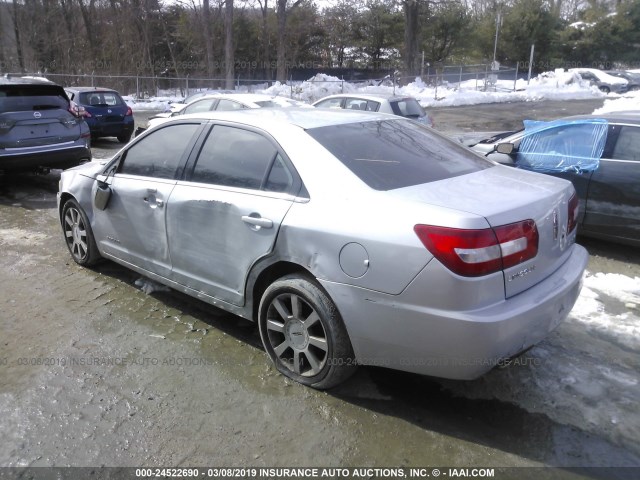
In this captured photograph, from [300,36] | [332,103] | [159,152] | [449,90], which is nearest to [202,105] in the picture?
[332,103]

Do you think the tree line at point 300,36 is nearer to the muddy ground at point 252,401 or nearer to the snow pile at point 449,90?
the snow pile at point 449,90

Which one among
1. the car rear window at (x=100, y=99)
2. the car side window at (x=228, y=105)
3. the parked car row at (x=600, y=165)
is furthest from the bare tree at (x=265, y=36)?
the parked car row at (x=600, y=165)

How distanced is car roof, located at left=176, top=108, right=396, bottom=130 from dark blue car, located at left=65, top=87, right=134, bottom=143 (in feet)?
34.5

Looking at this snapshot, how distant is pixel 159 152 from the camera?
4242 millimetres

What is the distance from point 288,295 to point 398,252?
2.79 feet

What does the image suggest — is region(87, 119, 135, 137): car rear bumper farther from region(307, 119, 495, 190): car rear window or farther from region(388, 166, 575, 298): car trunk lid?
region(388, 166, 575, 298): car trunk lid

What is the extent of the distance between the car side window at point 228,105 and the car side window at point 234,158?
6.74 metres

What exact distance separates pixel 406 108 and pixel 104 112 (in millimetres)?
7619

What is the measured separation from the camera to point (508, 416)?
3.06m

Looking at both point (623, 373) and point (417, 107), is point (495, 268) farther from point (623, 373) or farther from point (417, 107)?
point (417, 107)

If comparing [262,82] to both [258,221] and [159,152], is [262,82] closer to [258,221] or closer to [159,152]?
[159,152]

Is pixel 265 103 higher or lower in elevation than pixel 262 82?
higher

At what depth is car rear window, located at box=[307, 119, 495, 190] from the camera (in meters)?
3.17

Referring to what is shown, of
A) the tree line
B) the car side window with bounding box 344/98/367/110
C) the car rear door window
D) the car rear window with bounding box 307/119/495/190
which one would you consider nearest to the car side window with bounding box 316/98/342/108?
the car side window with bounding box 344/98/367/110
